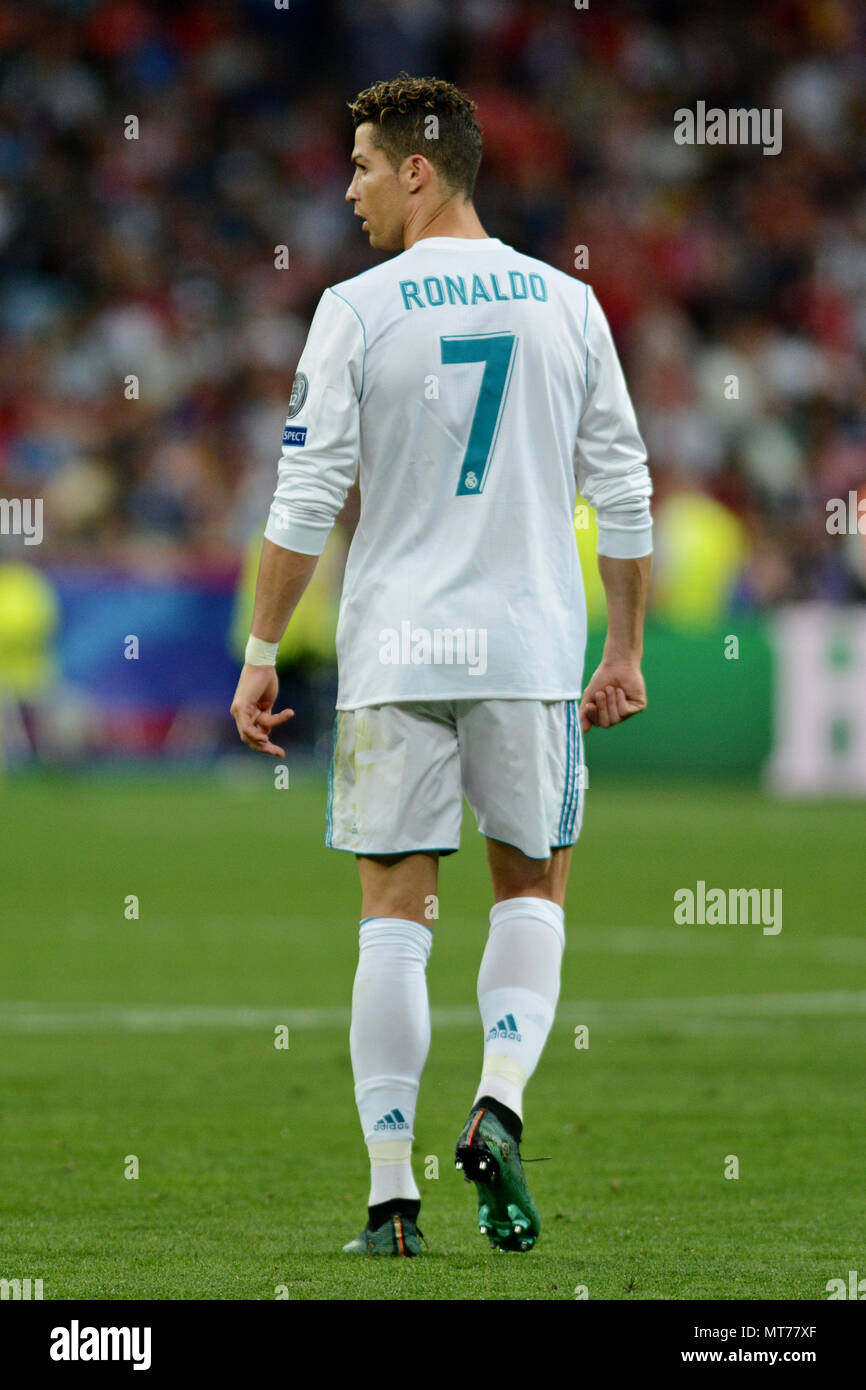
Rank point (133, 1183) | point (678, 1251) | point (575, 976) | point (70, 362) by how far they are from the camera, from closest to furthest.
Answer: point (678, 1251)
point (133, 1183)
point (575, 976)
point (70, 362)

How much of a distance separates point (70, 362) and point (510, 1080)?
17.8 m

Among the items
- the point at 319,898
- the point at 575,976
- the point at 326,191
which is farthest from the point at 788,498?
the point at 575,976

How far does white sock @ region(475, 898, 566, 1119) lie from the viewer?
15.0 ft

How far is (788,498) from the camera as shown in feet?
71.5

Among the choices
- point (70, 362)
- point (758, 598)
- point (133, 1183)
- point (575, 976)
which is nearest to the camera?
point (133, 1183)

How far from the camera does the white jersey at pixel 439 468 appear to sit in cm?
452

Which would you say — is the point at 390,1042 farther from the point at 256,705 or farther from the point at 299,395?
the point at 299,395

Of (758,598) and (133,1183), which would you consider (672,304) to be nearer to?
(758,598)
